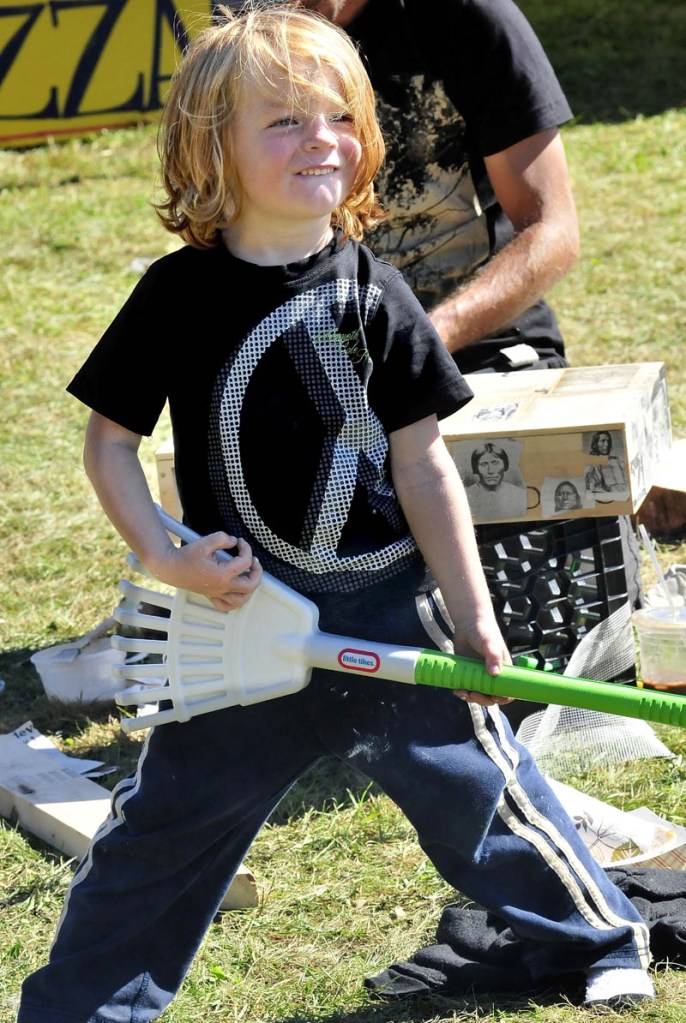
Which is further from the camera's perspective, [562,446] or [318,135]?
[562,446]

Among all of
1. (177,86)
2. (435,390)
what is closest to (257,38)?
(177,86)

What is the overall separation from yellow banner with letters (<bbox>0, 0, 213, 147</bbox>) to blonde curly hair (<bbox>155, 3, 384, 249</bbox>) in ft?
21.7

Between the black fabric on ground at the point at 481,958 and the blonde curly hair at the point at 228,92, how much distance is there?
1.13 meters

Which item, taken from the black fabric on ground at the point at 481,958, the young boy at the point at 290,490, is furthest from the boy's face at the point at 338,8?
the black fabric on ground at the point at 481,958

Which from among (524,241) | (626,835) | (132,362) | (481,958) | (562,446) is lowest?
(626,835)

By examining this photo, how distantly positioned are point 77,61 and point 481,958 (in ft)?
23.9

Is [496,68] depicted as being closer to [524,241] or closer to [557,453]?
[524,241]

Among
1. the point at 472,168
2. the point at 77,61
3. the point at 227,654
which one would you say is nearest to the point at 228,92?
the point at 227,654

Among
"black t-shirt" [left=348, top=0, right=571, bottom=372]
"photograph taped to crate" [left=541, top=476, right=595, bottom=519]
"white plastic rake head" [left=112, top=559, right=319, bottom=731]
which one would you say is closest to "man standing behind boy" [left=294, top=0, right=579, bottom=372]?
"black t-shirt" [left=348, top=0, right=571, bottom=372]

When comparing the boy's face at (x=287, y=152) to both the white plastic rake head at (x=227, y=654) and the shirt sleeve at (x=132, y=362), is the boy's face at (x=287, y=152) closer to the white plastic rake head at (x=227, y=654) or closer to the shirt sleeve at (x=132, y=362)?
the shirt sleeve at (x=132, y=362)

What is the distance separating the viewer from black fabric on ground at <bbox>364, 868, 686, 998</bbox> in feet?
6.85

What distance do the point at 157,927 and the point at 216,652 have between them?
455 mm

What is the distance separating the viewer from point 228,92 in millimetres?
1763

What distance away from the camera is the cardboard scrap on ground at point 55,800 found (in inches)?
101
